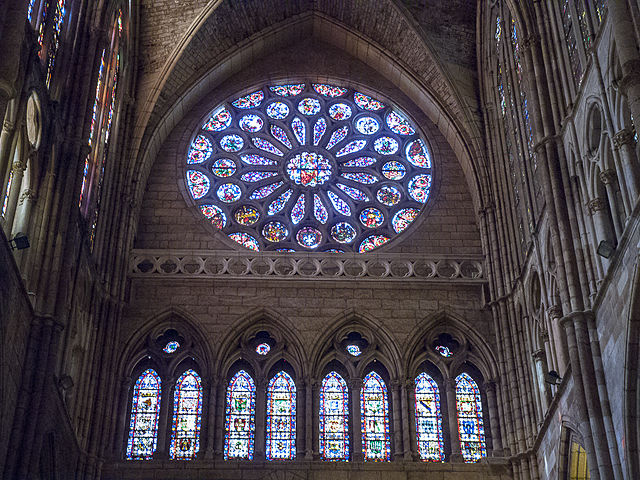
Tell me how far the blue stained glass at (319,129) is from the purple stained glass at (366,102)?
0.98 meters

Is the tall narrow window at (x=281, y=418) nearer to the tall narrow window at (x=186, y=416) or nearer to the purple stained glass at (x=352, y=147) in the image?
the tall narrow window at (x=186, y=416)

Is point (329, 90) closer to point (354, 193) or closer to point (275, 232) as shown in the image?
point (354, 193)

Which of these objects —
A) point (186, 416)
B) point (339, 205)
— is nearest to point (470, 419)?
point (186, 416)

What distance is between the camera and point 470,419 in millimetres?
18641

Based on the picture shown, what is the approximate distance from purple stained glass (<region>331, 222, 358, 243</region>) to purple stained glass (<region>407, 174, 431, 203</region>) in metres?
1.54

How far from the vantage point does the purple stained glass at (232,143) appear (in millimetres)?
22469

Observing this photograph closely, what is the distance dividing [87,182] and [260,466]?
18.9 feet

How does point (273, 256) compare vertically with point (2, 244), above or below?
above

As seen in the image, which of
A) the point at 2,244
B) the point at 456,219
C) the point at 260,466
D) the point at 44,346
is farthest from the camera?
the point at 456,219

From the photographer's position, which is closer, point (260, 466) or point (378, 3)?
point (260, 466)

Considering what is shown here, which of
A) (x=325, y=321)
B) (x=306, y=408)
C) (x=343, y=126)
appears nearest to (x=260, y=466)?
(x=306, y=408)

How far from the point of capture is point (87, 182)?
1775 cm

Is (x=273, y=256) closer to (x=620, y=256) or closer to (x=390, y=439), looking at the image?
(x=390, y=439)

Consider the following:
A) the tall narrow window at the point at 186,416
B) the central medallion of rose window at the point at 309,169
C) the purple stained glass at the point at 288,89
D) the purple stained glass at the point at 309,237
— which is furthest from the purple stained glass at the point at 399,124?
the tall narrow window at the point at 186,416
